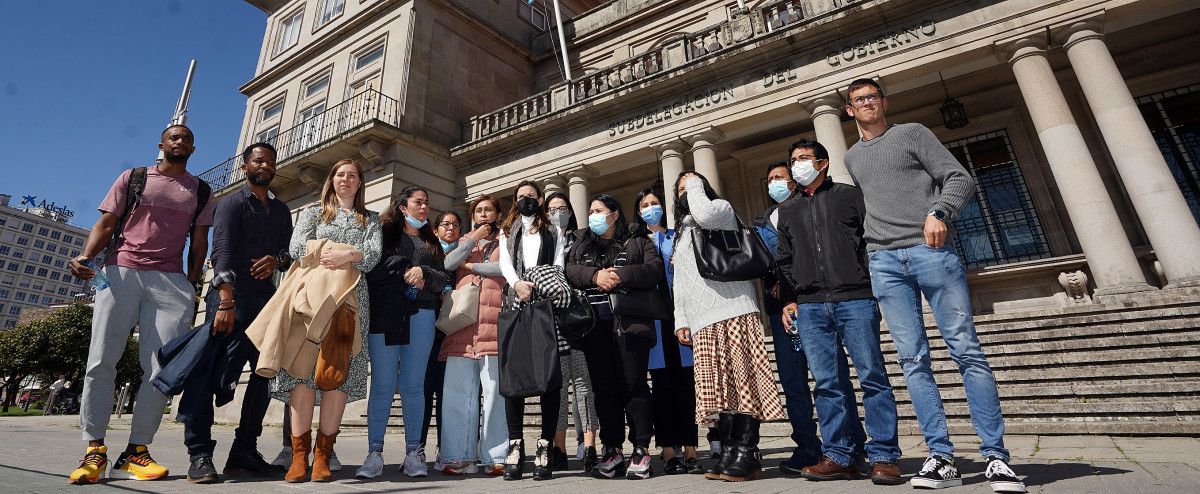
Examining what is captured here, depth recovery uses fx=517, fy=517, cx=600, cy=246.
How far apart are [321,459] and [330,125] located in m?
14.7

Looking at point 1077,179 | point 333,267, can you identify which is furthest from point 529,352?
point 1077,179

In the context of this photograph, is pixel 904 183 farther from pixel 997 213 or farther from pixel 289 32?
pixel 289 32

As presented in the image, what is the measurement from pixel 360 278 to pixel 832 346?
3.06 meters

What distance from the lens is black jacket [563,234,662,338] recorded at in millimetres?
3396

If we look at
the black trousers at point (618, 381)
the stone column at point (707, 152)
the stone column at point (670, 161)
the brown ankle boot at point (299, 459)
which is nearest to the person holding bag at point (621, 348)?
the black trousers at point (618, 381)

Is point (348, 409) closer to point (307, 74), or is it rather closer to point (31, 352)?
point (307, 74)

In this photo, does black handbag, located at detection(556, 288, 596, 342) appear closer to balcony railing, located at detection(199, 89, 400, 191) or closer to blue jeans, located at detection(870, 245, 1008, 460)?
blue jeans, located at detection(870, 245, 1008, 460)

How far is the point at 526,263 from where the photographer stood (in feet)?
12.3

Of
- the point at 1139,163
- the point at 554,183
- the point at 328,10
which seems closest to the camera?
the point at 1139,163

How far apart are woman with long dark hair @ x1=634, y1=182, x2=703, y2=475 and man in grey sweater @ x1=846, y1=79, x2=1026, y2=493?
1319mm

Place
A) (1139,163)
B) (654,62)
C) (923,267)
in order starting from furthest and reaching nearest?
(654,62), (1139,163), (923,267)

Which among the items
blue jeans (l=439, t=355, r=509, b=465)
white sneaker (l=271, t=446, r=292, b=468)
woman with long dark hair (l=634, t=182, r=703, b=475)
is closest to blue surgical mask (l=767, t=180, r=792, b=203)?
woman with long dark hair (l=634, t=182, r=703, b=475)

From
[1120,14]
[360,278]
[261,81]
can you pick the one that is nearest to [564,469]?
[360,278]

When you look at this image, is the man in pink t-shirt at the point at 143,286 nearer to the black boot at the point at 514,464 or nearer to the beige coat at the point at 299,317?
the beige coat at the point at 299,317
